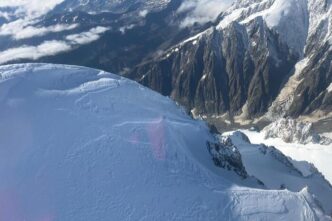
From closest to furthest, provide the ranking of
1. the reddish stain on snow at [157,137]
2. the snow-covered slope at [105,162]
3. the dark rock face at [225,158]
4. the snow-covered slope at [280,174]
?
the snow-covered slope at [105,162], the reddish stain on snow at [157,137], the dark rock face at [225,158], the snow-covered slope at [280,174]

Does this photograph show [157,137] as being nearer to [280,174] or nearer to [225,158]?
[225,158]

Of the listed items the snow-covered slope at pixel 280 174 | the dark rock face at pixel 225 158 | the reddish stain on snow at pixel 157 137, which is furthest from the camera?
the snow-covered slope at pixel 280 174

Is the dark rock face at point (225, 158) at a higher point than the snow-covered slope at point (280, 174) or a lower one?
higher

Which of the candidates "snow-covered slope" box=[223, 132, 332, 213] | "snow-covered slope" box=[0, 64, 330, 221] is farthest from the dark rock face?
"snow-covered slope" box=[223, 132, 332, 213]

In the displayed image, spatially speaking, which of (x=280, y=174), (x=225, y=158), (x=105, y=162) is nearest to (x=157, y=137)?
(x=105, y=162)

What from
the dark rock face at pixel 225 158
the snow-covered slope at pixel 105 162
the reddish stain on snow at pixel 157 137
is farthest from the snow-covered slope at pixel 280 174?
the reddish stain on snow at pixel 157 137

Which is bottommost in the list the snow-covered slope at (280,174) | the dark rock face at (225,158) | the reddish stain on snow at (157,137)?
the snow-covered slope at (280,174)

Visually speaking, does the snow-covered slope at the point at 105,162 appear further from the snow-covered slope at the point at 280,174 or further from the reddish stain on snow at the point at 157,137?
the snow-covered slope at the point at 280,174

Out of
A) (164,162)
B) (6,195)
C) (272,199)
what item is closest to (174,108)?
(164,162)

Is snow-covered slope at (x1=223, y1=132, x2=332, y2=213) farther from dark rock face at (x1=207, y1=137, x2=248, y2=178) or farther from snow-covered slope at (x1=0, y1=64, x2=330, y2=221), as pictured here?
snow-covered slope at (x1=0, y1=64, x2=330, y2=221)
